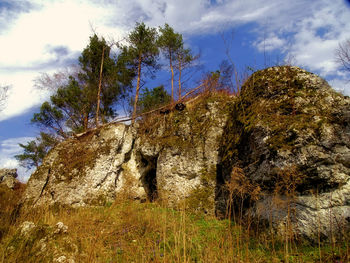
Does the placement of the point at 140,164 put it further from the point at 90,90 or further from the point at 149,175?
the point at 90,90

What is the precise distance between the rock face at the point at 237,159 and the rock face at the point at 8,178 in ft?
19.5

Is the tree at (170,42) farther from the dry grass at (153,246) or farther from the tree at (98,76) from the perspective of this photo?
the dry grass at (153,246)

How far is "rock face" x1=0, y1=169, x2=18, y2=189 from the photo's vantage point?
1270cm

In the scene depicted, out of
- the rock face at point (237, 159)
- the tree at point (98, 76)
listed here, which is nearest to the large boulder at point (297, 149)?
the rock face at point (237, 159)

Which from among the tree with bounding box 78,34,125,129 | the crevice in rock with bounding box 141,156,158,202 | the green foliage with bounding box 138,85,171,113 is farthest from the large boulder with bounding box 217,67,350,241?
the tree with bounding box 78,34,125,129

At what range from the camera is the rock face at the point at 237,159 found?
387 cm

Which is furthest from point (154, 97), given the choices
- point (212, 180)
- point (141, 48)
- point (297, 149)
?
point (297, 149)

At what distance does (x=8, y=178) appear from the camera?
1312 centimetres

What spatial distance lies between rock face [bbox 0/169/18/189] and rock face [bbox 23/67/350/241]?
19.5ft

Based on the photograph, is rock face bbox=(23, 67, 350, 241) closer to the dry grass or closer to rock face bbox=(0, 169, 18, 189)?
the dry grass

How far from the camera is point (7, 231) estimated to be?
511 cm

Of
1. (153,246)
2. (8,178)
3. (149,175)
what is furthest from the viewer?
(8,178)

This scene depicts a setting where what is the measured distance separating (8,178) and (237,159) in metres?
14.5

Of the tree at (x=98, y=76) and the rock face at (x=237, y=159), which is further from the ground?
the tree at (x=98, y=76)
